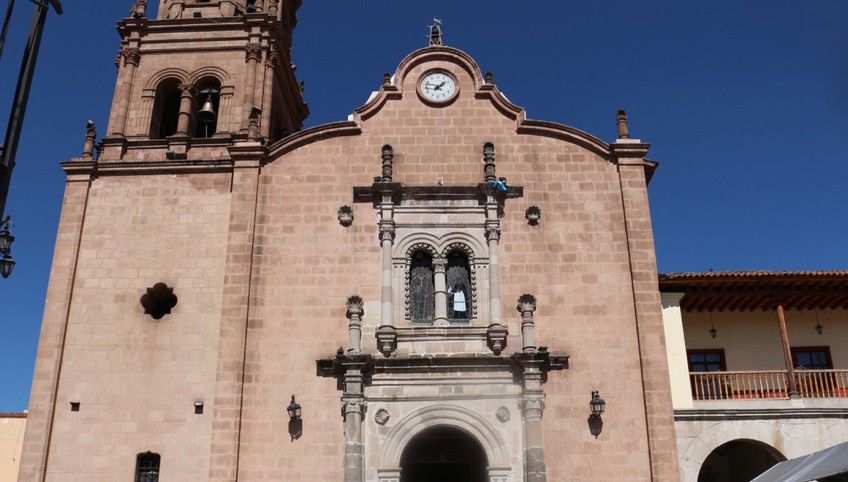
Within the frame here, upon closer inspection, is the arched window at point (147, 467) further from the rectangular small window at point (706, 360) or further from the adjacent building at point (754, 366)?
the rectangular small window at point (706, 360)

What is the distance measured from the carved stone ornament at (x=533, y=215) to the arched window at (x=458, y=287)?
1.54 meters

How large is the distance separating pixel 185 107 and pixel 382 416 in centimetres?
927

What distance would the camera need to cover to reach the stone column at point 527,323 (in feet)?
50.5

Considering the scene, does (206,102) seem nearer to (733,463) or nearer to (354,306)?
(354,306)

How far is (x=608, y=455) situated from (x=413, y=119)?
26.5 feet

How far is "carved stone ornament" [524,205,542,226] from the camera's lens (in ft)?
54.6

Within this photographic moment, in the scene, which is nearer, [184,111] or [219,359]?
[219,359]

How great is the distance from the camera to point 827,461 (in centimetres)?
1046

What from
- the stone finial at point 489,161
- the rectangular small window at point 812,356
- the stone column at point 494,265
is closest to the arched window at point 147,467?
the stone column at point 494,265

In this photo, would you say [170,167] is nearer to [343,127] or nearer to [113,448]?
[343,127]

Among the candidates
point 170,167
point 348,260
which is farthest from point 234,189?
point 348,260

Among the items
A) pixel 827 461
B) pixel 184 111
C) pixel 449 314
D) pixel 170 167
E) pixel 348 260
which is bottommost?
pixel 827 461

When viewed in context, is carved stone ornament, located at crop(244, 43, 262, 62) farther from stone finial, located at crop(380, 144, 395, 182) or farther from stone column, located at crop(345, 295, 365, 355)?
stone column, located at crop(345, 295, 365, 355)

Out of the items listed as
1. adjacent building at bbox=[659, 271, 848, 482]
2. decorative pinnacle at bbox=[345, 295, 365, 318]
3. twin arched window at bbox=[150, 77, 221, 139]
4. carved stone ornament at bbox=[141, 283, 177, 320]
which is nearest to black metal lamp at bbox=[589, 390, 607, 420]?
adjacent building at bbox=[659, 271, 848, 482]
